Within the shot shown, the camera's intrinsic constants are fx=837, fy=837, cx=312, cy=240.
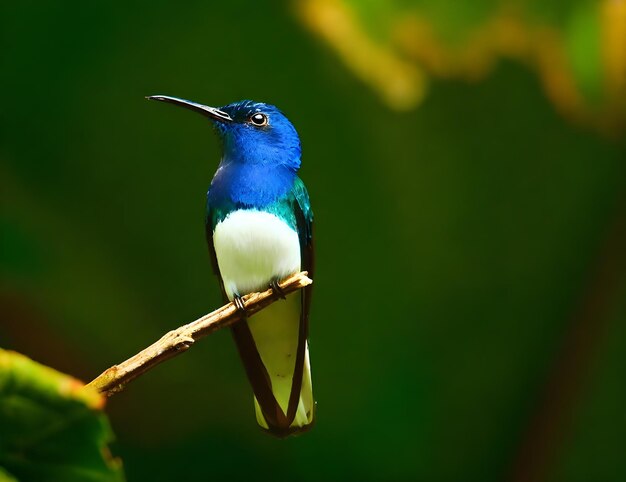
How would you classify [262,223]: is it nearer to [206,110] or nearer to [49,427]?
[206,110]

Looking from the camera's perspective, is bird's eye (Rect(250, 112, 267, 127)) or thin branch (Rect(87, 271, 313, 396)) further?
bird's eye (Rect(250, 112, 267, 127))

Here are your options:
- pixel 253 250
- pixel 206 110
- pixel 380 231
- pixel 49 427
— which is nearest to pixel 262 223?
pixel 253 250

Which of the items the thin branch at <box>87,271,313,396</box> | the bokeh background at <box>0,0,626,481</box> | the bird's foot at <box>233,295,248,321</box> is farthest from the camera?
the bokeh background at <box>0,0,626,481</box>

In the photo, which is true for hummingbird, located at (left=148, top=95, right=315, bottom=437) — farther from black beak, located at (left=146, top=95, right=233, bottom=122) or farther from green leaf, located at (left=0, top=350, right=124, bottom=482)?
green leaf, located at (left=0, top=350, right=124, bottom=482)

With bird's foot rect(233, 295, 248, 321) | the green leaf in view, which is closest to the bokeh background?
bird's foot rect(233, 295, 248, 321)

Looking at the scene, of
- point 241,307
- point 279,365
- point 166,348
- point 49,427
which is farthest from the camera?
point 279,365

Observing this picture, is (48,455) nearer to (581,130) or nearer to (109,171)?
(109,171)
